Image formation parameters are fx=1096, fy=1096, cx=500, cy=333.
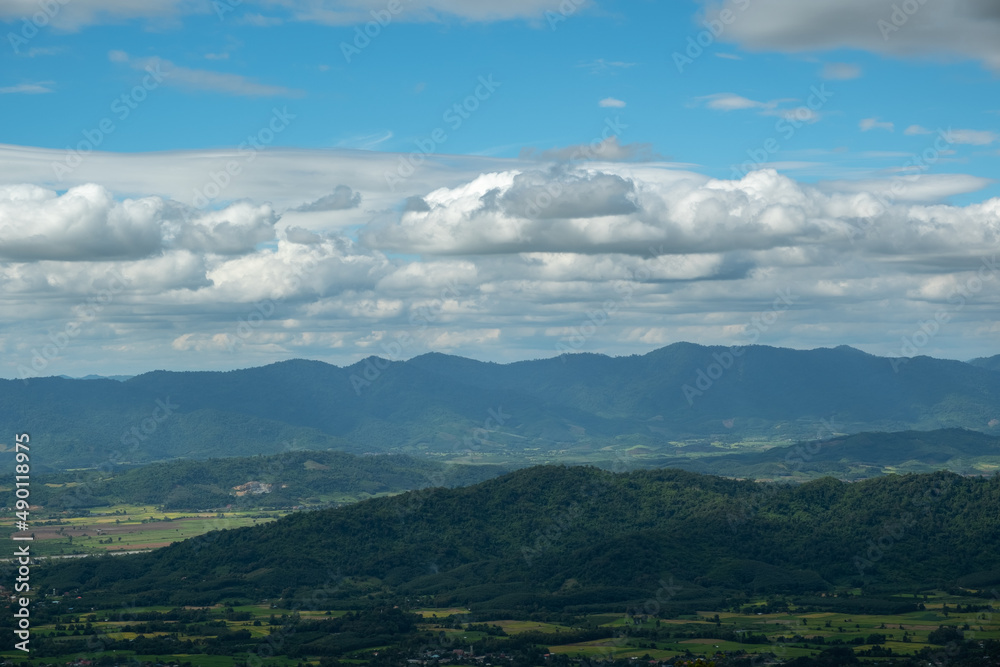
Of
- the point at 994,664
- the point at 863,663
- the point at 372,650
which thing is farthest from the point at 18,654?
the point at 994,664

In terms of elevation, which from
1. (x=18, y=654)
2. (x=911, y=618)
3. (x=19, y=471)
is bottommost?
(x=911, y=618)

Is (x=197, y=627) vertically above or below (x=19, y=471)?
below

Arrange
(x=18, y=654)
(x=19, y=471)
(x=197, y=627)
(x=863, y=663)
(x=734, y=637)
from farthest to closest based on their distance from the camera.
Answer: (x=197, y=627) < (x=734, y=637) < (x=18, y=654) < (x=863, y=663) < (x=19, y=471)

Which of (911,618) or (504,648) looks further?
(911,618)

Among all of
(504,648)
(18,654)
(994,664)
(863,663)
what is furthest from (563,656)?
(18,654)

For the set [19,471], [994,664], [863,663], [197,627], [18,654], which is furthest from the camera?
[197,627]

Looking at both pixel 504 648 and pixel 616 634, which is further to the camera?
pixel 616 634

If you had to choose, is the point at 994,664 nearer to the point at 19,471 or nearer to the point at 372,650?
the point at 372,650

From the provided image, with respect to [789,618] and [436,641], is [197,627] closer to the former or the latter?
[436,641]

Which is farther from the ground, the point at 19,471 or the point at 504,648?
the point at 19,471
